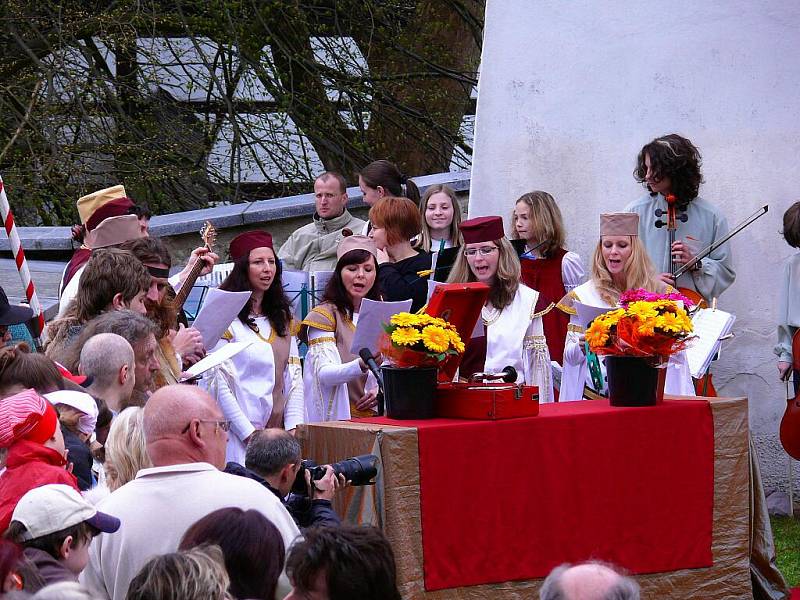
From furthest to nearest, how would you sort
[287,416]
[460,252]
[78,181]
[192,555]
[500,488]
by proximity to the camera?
[78,181] → [460,252] → [287,416] → [500,488] → [192,555]

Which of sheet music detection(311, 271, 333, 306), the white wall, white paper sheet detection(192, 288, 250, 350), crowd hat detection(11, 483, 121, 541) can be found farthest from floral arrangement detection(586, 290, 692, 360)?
crowd hat detection(11, 483, 121, 541)

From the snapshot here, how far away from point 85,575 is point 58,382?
90 cm

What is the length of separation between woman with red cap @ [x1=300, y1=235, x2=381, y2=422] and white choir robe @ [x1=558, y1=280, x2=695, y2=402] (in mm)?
1111

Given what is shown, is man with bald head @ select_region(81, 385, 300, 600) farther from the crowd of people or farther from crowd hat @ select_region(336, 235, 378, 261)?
crowd hat @ select_region(336, 235, 378, 261)

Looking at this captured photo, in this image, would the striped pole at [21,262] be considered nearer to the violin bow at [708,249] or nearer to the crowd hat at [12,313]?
the crowd hat at [12,313]

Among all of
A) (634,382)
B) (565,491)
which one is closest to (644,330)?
(634,382)

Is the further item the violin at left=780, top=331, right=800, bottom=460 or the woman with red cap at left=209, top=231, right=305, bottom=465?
the violin at left=780, top=331, right=800, bottom=460

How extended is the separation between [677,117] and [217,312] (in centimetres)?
388

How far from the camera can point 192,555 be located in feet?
9.78

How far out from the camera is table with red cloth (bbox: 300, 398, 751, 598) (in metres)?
5.48

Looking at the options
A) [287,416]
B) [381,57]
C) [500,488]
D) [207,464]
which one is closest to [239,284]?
[287,416]

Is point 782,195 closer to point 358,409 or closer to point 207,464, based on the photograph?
point 358,409

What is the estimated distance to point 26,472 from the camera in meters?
3.80

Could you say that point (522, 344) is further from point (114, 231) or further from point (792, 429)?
point (114, 231)
